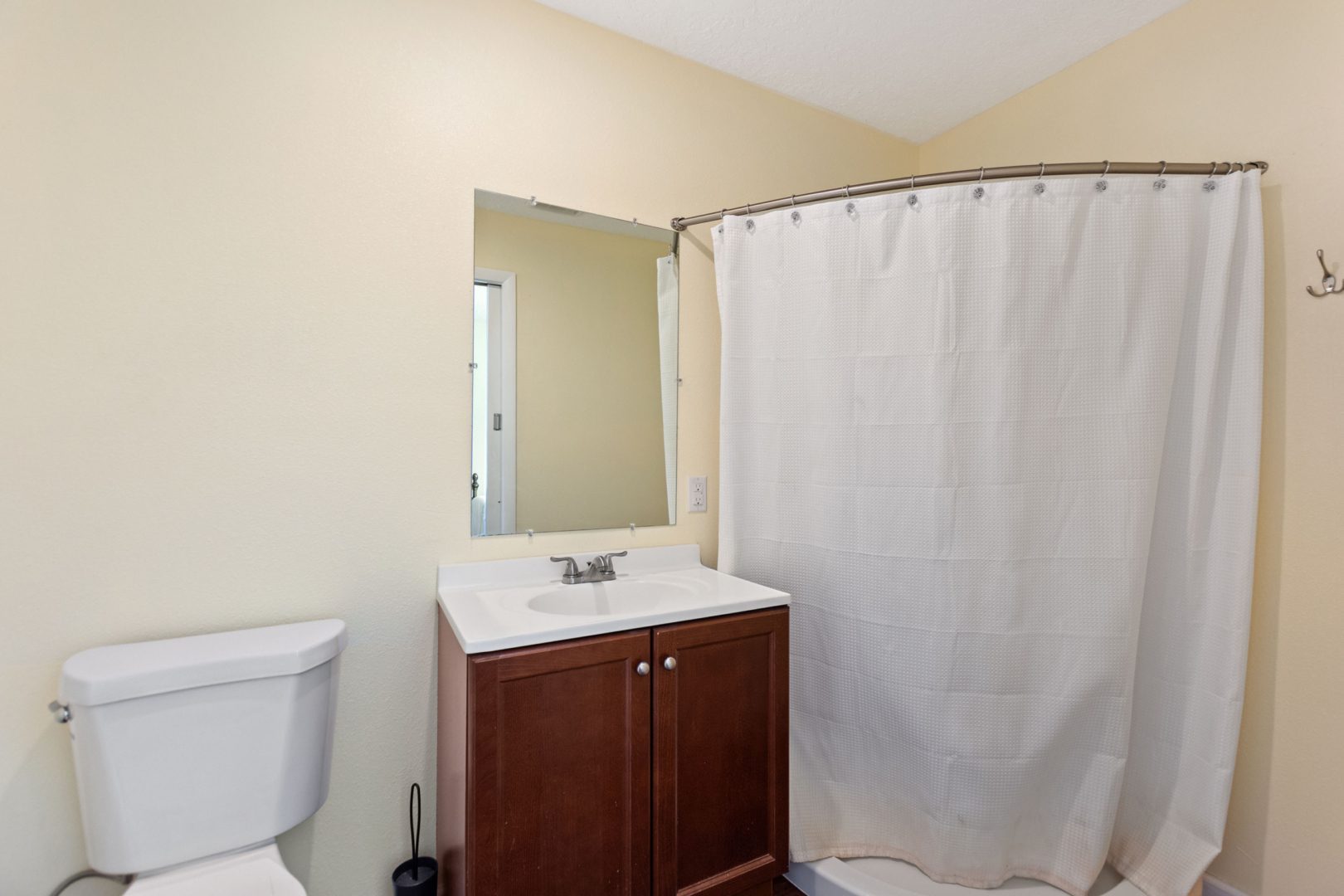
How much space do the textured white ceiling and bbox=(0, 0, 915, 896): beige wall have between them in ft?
0.72

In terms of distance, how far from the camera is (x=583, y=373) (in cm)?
185

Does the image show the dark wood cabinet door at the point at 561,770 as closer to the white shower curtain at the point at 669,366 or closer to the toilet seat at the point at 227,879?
the toilet seat at the point at 227,879

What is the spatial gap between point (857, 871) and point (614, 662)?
0.99 meters

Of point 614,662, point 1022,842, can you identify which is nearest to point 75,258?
point 614,662

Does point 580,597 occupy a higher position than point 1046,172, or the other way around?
point 1046,172

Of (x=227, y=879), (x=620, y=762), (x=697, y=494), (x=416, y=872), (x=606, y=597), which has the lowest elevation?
(x=416, y=872)

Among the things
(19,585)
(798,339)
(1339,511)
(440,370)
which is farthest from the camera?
(798,339)

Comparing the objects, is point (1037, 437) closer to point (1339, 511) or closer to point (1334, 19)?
point (1339, 511)

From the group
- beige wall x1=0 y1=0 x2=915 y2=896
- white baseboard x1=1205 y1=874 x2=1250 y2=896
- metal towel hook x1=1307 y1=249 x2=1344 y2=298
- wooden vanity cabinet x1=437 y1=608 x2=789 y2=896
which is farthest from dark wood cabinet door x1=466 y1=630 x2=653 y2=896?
metal towel hook x1=1307 y1=249 x2=1344 y2=298

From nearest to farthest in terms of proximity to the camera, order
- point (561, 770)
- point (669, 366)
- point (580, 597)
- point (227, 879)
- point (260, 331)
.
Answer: point (227, 879), point (561, 770), point (260, 331), point (580, 597), point (669, 366)

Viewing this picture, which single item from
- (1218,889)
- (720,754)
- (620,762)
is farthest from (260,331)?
(1218,889)

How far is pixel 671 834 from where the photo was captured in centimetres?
137

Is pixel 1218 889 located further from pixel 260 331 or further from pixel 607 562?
pixel 260 331

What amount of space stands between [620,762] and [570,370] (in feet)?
3.40
